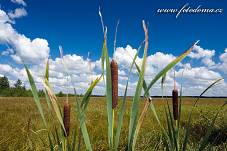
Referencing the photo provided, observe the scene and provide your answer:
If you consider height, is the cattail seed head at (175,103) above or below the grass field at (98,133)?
above

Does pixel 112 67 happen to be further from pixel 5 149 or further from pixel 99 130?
pixel 99 130

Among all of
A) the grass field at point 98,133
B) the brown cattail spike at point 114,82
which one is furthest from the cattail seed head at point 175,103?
the brown cattail spike at point 114,82

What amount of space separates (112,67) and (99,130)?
17.0ft

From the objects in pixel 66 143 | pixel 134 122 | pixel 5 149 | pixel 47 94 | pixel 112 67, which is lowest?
pixel 5 149

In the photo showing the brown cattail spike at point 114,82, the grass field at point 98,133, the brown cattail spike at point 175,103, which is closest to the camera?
the brown cattail spike at point 114,82

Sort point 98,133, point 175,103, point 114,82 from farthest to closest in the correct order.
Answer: point 98,133, point 175,103, point 114,82

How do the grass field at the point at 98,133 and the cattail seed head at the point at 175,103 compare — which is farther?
the grass field at the point at 98,133

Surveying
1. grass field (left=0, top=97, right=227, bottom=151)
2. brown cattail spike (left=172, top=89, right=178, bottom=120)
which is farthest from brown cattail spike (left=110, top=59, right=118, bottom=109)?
brown cattail spike (left=172, top=89, right=178, bottom=120)

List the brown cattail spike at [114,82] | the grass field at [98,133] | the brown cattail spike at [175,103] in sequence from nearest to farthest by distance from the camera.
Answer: the brown cattail spike at [114,82]
the brown cattail spike at [175,103]
the grass field at [98,133]

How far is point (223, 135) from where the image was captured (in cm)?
613

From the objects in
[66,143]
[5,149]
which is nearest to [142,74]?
[66,143]

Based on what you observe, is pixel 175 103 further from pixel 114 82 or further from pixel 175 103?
pixel 114 82

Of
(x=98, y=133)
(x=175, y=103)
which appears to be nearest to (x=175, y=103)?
(x=175, y=103)

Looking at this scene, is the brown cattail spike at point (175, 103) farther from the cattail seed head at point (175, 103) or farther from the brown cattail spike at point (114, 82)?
the brown cattail spike at point (114, 82)
